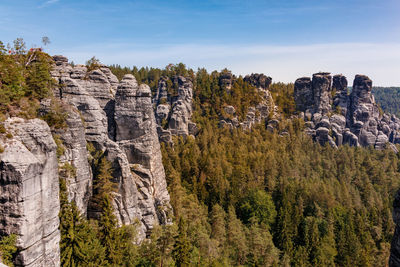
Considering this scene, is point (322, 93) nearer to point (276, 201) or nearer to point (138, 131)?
point (276, 201)

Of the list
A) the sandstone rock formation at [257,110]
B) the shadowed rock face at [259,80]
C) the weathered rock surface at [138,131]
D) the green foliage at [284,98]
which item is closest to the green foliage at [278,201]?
the sandstone rock formation at [257,110]

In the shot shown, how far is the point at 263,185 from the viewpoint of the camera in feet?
209

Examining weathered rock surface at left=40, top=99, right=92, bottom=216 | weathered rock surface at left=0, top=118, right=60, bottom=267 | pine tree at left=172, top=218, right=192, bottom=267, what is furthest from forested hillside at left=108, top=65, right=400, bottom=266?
weathered rock surface at left=0, top=118, right=60, bottom=267

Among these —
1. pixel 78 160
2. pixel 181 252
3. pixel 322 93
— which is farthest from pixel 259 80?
pixel 78 160

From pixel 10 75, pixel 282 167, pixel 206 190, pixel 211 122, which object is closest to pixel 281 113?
pixel 211 122

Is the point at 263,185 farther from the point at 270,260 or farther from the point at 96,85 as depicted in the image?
the point at 96,85

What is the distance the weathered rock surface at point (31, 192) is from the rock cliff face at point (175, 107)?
187 feet

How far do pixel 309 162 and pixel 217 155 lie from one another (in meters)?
29.6

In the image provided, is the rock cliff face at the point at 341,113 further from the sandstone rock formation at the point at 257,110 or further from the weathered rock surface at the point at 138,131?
the weathered rock surface at the point at 138,131

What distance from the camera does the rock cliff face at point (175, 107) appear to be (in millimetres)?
85875

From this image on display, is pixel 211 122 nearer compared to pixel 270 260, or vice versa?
pixel 270 260

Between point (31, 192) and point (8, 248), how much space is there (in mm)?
3553

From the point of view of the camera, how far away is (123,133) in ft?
121

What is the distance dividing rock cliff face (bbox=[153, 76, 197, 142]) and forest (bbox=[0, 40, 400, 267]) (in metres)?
3.74
